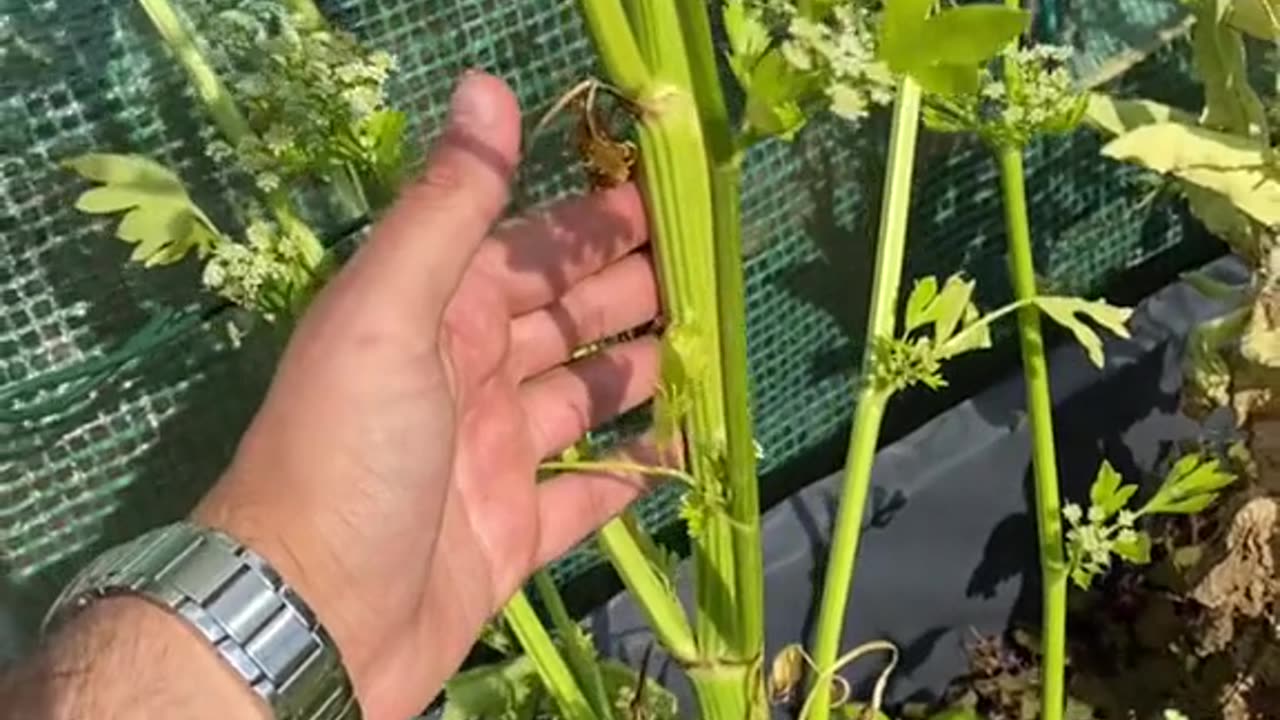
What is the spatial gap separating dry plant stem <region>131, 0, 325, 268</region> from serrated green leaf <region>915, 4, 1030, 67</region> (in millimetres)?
357

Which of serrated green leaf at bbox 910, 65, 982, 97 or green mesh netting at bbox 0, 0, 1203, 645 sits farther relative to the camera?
green mesh netting at bbox 0, 0, 1203, 645

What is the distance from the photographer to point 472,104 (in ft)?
3.09

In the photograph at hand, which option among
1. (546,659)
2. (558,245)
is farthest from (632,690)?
(558,245)

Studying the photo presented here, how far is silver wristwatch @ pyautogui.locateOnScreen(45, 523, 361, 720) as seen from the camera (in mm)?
909

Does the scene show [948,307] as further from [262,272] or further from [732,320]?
[262,272]

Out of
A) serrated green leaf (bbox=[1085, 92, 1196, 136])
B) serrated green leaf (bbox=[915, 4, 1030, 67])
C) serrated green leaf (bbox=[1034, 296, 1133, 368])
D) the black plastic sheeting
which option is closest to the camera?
serrated green leaf (bbox=[915, 4, 1030, 67])

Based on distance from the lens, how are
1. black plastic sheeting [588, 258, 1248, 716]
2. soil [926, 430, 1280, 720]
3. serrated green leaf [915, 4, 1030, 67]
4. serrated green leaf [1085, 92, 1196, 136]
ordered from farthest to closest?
black plastic sheeting [588, 258, 1248, 716], soil [926, 430, 1280, 720], serrated green leaf [1085, 92, 1196, 136], serrated green leaf [915, 4, 1030, 67]

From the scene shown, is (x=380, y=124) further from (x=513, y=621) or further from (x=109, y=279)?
(x=109, y=279)

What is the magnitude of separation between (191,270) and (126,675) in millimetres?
491

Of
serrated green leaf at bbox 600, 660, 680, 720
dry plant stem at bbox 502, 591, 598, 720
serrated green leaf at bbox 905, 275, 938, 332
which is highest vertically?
serrated green leaf at bbox 905, 275, 938, 332

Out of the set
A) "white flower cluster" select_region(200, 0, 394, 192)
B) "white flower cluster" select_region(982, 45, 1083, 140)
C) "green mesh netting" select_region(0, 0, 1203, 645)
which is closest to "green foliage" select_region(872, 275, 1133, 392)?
"white flower cluster" select_region(982, 45, 1083, 140)

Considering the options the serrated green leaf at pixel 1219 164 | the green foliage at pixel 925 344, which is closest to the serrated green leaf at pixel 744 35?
the green foliage at pixel 925 344

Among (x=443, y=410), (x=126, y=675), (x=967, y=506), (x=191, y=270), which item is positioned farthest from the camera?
(x=967, y=506)

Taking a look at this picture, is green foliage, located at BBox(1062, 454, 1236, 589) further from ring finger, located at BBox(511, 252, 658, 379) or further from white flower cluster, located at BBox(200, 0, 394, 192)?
white flower cluster, located at BBox(200, 0, 394, 192)
